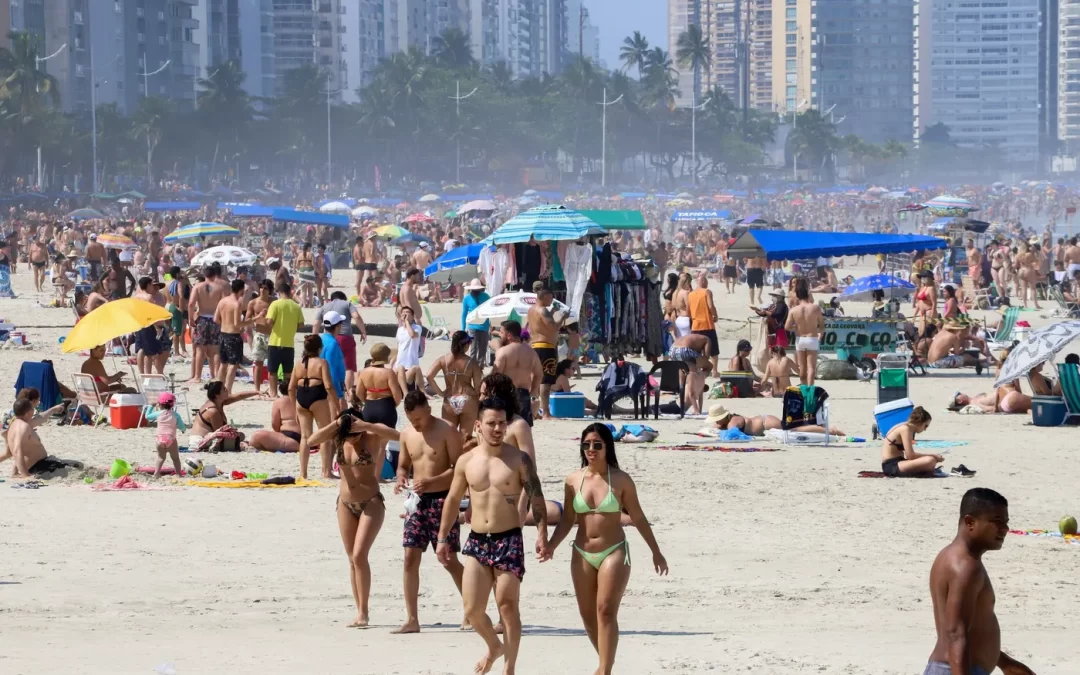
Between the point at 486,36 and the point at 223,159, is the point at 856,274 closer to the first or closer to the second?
the point at 223,159

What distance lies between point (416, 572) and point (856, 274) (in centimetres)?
3405

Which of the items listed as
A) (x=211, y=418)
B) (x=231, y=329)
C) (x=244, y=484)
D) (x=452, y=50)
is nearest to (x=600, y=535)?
(x=244, y=484)

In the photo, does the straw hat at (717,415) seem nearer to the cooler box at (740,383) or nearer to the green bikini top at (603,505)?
the cooler box at (740,383)

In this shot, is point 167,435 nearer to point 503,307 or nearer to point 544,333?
point 544,333

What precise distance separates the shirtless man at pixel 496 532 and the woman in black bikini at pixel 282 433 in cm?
643

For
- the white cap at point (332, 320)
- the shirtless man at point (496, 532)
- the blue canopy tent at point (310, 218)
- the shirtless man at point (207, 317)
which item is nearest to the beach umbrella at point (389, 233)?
the blue canopy tent at point (310, 218)

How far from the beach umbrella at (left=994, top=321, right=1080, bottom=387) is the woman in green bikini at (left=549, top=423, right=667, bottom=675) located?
8850 millimetres

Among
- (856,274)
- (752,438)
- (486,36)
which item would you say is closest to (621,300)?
(752,438)

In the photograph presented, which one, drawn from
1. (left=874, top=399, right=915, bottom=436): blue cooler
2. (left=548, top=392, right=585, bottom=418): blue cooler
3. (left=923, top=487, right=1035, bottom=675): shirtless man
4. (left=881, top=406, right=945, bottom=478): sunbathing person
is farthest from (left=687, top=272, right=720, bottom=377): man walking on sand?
(left=923, top=487, right=1035, bottom=675): shirtless man

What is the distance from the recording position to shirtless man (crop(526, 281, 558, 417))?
1440 cm

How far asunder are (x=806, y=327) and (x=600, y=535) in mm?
10600

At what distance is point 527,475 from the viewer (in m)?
6.20

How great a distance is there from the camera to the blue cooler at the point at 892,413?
12758 mm

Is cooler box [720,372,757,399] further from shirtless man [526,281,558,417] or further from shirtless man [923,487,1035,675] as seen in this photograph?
shirtless man [923,487,1035,675]
